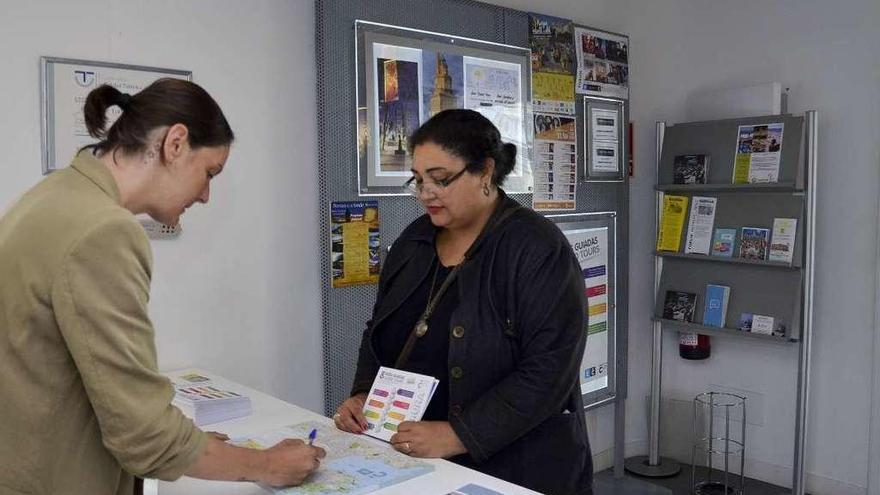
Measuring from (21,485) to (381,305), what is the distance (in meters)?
1.02

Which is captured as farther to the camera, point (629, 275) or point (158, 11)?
point (629, 275)

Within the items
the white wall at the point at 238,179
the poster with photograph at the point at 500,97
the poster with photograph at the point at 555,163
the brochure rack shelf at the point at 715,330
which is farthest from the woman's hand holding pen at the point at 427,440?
the brochure rack shelf at the point at 715,330

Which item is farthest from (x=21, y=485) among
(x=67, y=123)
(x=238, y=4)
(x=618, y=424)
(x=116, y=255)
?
(x=618, y=424)

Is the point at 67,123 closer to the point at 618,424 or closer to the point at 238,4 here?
the point at 238,4

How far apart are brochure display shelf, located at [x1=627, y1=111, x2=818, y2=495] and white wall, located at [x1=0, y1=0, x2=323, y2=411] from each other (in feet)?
6.21

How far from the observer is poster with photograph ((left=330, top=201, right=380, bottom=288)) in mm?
2684

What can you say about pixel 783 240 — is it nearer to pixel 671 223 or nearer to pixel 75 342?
pixel 671 223

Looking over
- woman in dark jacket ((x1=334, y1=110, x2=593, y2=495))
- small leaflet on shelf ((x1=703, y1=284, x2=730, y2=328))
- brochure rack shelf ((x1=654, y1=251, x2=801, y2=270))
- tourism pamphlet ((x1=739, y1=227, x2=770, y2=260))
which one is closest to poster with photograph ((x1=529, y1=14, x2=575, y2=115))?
brochure rack shelf ((x1=654, y1=251, x2=801, y2=270))

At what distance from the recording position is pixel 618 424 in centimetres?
391

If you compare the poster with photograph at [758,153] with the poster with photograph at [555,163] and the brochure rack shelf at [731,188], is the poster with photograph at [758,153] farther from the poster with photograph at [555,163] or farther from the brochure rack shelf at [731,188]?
the poster with photograph at [555,163]

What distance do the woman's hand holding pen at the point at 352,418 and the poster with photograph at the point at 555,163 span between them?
70.3 inches

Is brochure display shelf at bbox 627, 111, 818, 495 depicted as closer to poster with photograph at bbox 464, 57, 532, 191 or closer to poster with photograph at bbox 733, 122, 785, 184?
poster with photograph at bbox 733, 122, 785, 184

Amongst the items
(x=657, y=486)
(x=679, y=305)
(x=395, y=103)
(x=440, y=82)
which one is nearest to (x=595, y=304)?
(x=679, y=305)

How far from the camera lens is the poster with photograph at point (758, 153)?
11.1 feet
